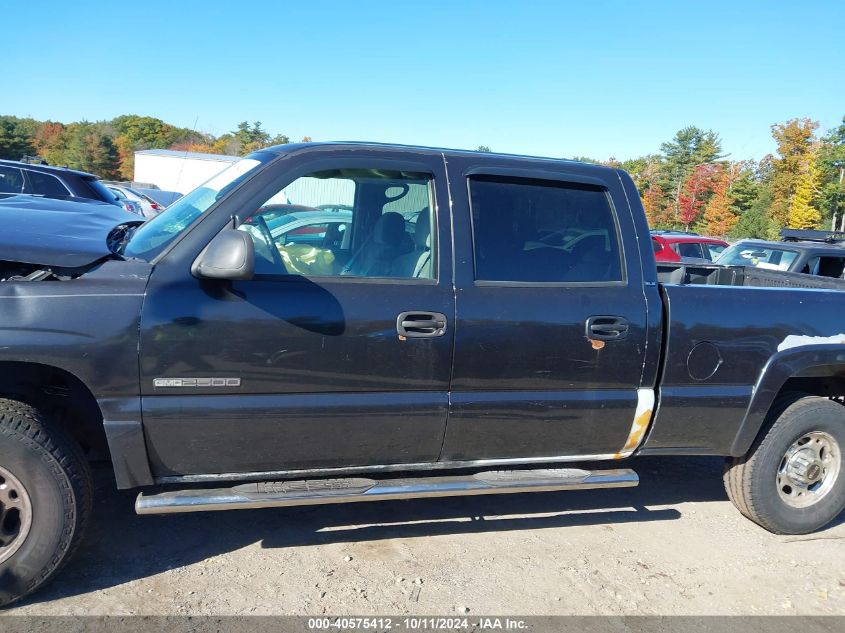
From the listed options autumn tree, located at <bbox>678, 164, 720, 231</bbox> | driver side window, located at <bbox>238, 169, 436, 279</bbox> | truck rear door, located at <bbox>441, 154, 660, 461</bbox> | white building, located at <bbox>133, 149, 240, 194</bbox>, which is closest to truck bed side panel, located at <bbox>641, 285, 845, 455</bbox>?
truck rear door, located at <bbox>441, 154, 660, 461</bbox>

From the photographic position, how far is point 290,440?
2.99 m

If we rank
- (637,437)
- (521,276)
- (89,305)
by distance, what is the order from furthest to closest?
1. (637,437)
2. (521,276)
3. (89,305)

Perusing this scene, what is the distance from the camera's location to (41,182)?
10.1m

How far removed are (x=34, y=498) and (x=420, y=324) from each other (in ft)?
5.80

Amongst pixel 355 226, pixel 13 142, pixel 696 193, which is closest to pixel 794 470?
pixel 355 226

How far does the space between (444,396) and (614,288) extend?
106 centimetres

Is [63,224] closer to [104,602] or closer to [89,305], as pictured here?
[89,305]

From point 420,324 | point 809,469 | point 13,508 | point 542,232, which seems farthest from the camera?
point 809,469

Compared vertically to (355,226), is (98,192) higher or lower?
lower

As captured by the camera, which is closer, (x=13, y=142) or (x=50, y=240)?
(x=50, y=240)

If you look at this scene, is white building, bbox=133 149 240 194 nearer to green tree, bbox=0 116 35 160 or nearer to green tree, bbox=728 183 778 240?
green tree, bbox=0 116 35 160

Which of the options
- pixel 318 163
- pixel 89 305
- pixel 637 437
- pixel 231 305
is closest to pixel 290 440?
pixel 231 305

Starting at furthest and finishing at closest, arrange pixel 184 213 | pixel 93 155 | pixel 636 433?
pixel 93 155, pixel 636 433, pixel 184 213

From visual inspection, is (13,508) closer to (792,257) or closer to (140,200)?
(792,257)
